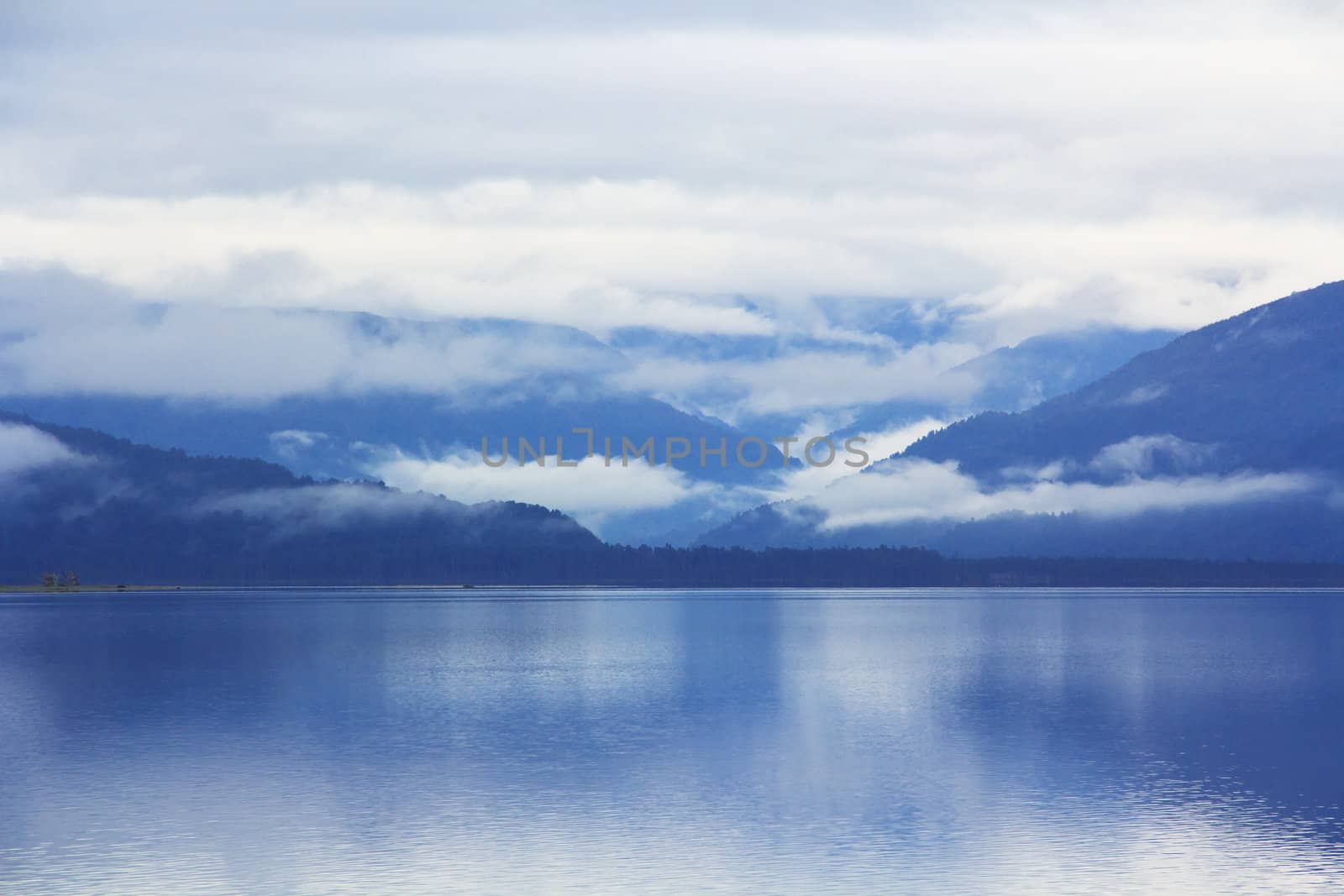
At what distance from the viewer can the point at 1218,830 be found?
6562cm

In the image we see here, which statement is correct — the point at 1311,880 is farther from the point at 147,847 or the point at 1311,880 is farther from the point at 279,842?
the point at 147,847

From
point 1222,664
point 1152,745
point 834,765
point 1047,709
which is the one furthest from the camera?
point 1222,664

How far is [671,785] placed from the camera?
253 ft

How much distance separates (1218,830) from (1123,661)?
343 ft

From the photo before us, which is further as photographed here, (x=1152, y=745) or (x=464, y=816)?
(x=1152, y=745)

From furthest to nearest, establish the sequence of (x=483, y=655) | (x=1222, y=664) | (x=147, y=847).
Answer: (x=483, y=655) → (x=1222, y=664) → (x=147, y=847)

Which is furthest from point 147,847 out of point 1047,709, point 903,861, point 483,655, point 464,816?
point 483,655

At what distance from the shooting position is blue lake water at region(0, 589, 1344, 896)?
192ft

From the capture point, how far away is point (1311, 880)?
56.5 metres

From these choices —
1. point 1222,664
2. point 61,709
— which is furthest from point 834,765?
point 1222,664

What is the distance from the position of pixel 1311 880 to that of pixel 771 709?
57899 millimetres

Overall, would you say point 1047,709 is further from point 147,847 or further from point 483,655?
point 483,655

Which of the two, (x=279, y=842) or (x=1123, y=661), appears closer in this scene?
(x=279, y=842)

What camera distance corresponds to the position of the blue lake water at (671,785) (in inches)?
2298
